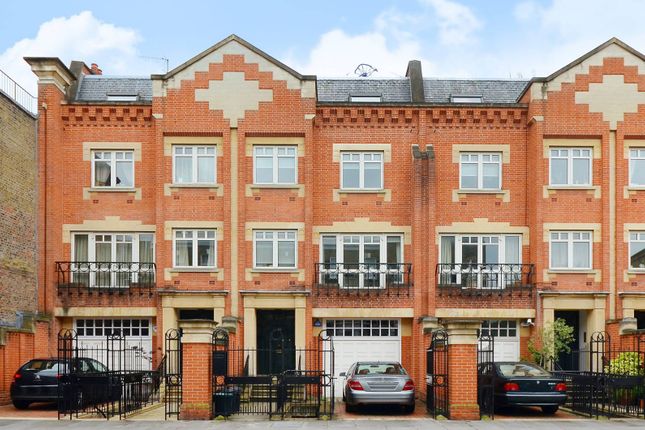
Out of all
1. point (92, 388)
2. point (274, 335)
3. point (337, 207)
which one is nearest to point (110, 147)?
point (337, 207)

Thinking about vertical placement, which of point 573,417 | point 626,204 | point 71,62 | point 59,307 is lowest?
point 573,417

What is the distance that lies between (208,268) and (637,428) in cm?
1426

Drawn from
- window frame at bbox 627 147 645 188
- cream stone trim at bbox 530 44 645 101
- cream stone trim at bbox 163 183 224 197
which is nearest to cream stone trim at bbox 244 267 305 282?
cream stone trim at bbox 163 183 224 197

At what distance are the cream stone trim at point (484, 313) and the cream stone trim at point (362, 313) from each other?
1.11 meters

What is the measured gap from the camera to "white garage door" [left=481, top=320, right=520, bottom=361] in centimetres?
2700

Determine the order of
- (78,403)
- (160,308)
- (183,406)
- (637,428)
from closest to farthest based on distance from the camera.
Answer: (637,428)
(183,406)
(78,403)
(160,308)

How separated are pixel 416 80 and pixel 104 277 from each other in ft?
42.6

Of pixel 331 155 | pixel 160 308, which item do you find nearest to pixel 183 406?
pixel 160 308

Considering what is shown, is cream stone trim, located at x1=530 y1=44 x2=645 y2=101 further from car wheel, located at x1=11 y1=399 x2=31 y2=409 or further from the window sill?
car wheel, located at x1=11 y1=399 x2=31 y2=409

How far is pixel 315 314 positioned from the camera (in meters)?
26.3

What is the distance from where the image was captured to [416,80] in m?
29.3

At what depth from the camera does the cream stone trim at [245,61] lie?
26656mm

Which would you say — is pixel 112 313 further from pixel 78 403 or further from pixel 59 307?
Result: pixel 78 403

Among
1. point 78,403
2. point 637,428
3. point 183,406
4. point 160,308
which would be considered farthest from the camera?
point 160,308
